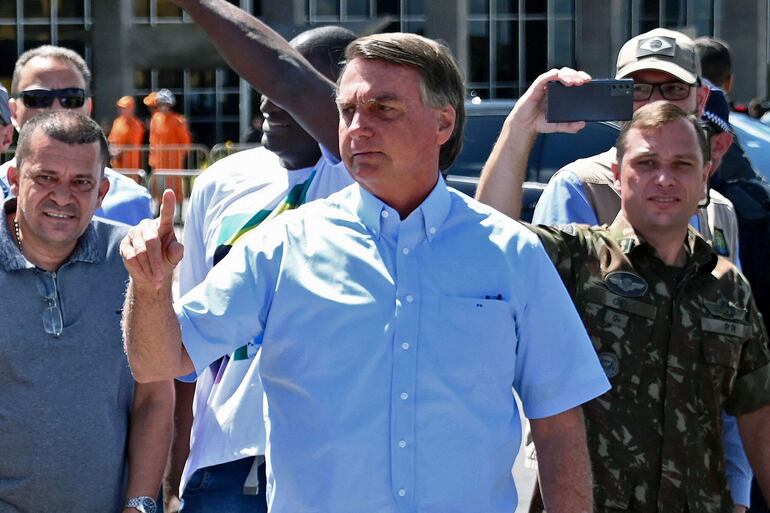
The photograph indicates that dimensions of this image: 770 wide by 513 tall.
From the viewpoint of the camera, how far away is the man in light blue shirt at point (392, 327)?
115 inches

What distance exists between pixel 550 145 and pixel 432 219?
702 centimetres

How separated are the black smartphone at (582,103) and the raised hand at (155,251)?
57.1 inches

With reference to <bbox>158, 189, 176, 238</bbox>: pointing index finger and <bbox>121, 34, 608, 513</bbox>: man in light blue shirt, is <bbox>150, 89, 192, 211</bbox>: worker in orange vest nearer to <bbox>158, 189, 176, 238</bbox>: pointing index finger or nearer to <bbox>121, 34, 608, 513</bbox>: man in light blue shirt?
<bbox>121, 34, 608, 513</bbox>: man in light blue shirt

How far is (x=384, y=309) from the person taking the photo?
2.98 meters

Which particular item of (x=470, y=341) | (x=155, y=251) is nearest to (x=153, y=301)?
(x=155, y=251)

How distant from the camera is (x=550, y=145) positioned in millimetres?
10008

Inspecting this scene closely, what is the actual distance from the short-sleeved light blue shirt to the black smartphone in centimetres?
90

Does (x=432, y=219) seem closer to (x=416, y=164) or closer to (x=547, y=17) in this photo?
(x=416, y=164)

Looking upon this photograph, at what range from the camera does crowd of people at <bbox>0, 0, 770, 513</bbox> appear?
2959 mm

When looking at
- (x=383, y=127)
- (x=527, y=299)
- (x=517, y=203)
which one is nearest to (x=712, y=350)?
(x=517, y=203)

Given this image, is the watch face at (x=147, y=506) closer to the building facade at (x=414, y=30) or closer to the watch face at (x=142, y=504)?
the watch face at (x=142, y=504)

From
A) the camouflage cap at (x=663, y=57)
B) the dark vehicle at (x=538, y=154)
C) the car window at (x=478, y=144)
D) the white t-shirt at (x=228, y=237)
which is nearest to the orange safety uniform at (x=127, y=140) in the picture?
the car window at (x=478, y=144)

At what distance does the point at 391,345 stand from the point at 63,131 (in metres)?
1.46

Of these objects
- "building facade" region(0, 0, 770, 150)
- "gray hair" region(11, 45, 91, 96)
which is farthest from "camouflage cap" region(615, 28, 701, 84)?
"building facade" region(0, 0, 770, 150)
